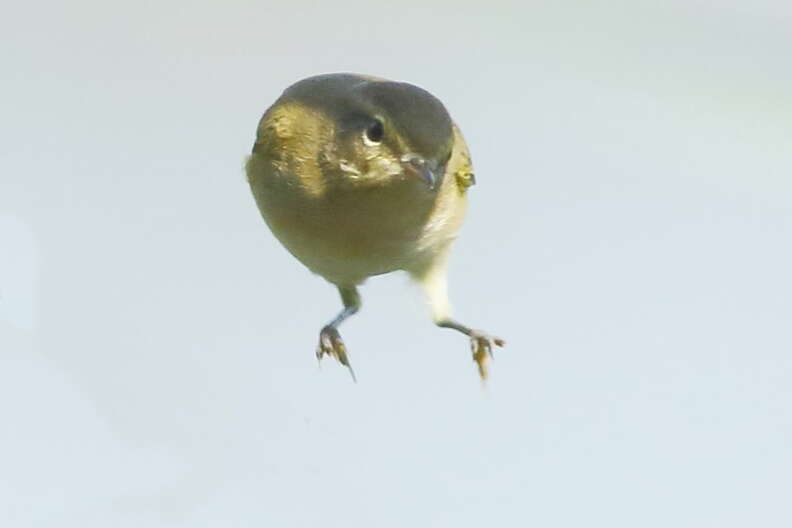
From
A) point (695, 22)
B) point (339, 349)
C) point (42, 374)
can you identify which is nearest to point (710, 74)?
point (695, 22)

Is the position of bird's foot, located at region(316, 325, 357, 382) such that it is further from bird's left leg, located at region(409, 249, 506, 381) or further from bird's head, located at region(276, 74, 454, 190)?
bird's head, located at region(276, 74, 454, 190)

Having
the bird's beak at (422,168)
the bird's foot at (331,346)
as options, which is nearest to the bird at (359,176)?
the bird's beak at (422,168)

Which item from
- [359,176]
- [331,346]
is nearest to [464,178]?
[359,176]

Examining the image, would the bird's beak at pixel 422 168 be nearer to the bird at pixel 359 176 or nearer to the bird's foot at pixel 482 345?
the bird at pixel 359 176

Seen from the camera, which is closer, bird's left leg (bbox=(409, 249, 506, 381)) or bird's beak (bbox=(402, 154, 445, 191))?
bird's beak (bbox=(402, 154, 445, 191))

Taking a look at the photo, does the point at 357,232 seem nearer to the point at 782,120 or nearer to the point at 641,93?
the point at 641,93

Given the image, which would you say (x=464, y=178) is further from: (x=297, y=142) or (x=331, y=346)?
(x=331, y=346)

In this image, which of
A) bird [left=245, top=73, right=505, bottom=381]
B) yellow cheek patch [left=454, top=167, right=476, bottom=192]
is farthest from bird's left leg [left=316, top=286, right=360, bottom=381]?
yellow cheek patch [left=454, top=167, right=476, bottom=192]
